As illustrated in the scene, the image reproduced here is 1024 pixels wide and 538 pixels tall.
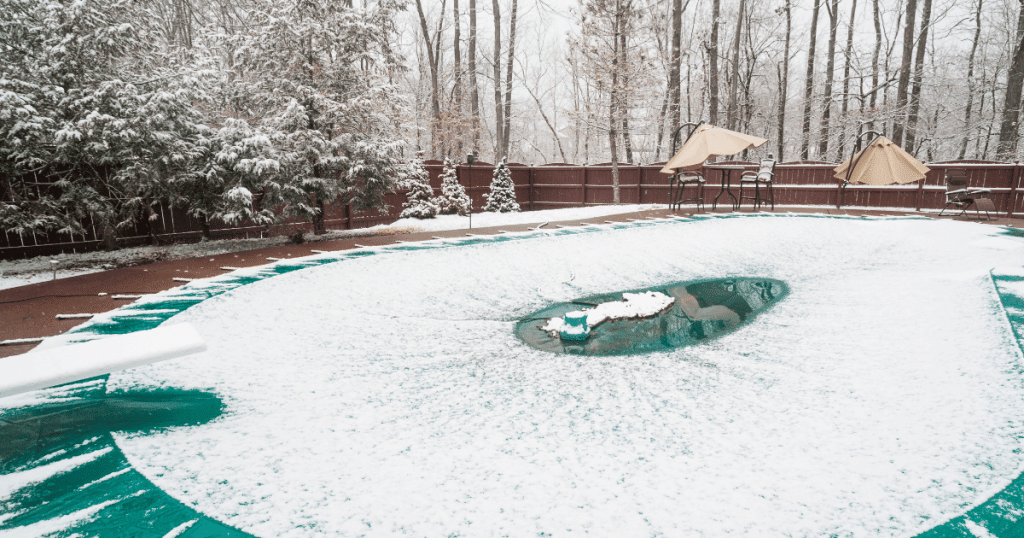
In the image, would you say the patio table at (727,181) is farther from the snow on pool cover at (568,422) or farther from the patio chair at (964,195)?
the snow on pool cover at (568,422)

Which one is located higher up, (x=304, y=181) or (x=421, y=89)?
(x=421, y=89)

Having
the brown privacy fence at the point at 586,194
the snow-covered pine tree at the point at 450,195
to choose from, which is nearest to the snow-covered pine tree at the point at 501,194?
the brown privacy fence at the point at 586,194

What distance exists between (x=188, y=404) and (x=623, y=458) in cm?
185

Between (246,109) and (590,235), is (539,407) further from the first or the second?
(246,109)

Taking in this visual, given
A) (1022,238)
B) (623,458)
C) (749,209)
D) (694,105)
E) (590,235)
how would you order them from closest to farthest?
(623,458) → (1022,238) → (590,235) → (749,209) → (694,105)

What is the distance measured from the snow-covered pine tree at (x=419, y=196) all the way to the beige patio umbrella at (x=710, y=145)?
4489mm

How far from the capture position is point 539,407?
2156 millimetres

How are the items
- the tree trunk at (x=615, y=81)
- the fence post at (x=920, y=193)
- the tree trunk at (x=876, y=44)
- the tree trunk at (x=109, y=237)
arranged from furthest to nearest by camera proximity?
the tree trunk at (x=876, y=44) < the tree trunk at (x=615, y=81) < the fence post at (x=920, y=193) < the tree trunk at (x=109, y=237)

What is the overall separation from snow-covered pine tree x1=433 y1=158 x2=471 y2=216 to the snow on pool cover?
608cm

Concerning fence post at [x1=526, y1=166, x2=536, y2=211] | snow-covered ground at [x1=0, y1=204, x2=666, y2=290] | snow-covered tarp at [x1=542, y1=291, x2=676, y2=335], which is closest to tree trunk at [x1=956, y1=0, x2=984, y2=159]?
fence post at [x1=526, y1=166, x2=536, y2=211]

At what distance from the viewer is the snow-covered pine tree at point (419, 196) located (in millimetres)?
9305

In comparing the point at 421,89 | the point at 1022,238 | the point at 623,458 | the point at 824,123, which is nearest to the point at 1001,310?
the point at 623,458

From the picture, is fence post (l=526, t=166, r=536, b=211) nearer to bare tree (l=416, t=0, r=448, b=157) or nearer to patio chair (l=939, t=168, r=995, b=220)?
bare tree (l=416, t=0, r=448, b=157)

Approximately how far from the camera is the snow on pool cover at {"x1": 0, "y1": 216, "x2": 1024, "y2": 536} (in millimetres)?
1449
